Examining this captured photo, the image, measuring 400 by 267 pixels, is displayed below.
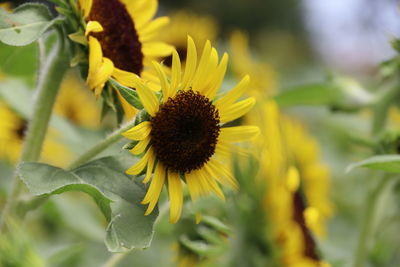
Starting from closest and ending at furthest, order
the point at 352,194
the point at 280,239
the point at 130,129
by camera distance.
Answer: the point at 130,129 < the point at 280,239 < the point at 352,194

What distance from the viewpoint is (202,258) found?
79 centimetres

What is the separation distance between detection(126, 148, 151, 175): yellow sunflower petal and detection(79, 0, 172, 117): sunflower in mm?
73

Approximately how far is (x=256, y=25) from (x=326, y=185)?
6687mm

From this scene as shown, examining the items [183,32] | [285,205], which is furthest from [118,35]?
[183,32]

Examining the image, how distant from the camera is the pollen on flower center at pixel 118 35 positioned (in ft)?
2.14

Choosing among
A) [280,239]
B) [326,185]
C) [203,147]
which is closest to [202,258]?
[280,239]

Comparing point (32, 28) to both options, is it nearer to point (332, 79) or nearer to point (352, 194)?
point (332, 79)

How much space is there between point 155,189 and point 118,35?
0.19 m

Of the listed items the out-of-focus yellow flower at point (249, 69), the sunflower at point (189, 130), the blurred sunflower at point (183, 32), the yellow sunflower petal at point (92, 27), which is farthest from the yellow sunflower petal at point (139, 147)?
the blurred sunflower at point (183, 32)

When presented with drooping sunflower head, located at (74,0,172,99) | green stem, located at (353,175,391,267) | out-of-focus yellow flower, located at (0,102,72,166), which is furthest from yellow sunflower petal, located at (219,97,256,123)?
out-of-focus yellow flower, located at (0,102,72,166)

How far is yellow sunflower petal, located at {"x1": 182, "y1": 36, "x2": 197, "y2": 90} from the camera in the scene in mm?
555

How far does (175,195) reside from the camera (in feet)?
1.90

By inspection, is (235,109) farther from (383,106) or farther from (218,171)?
(383,106)

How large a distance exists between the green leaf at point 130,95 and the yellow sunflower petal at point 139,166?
0.04 meters
